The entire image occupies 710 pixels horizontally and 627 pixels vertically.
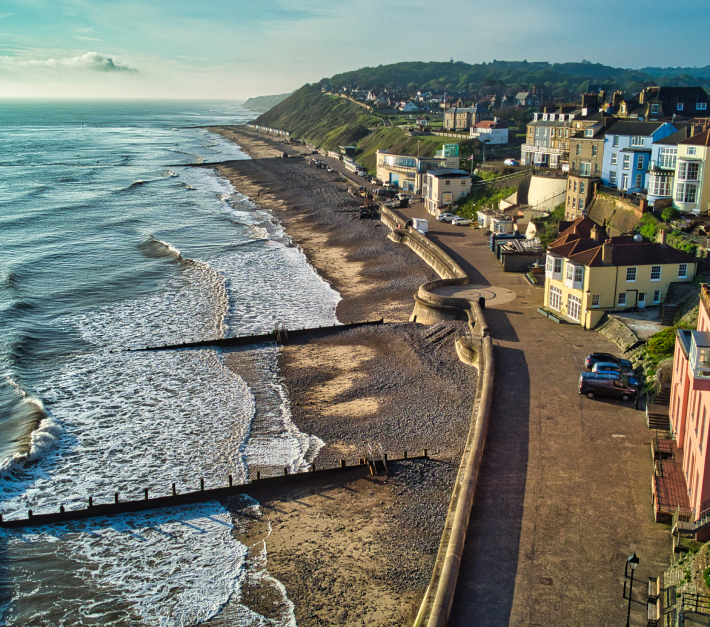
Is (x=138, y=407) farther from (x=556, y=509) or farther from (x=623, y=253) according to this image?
(x=623, y=253)

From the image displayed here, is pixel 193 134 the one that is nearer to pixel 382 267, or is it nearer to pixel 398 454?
pixel 382 267

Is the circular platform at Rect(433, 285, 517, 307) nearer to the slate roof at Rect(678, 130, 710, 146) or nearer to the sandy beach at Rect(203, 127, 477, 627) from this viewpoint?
the sandy beach at Rect(203, 127, 477, 627)

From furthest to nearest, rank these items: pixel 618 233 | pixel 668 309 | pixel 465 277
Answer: pixel 618 233, pixel 465 277, pixel 668 309

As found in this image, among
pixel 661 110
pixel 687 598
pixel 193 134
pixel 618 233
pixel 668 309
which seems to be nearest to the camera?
pixel 687 598

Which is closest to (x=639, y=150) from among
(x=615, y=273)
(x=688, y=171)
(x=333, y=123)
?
(x=688, y=171)

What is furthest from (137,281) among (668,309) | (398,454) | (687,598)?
(687,598)
